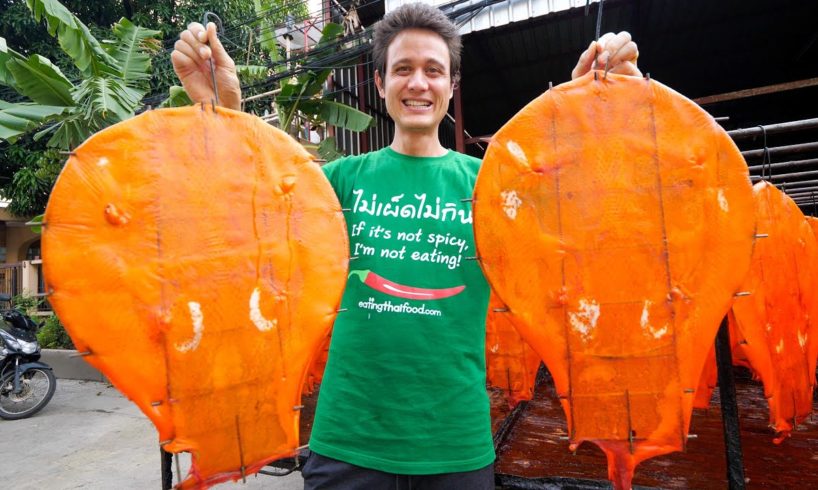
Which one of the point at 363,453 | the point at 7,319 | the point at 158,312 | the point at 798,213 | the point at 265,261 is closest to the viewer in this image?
the point at 158,312

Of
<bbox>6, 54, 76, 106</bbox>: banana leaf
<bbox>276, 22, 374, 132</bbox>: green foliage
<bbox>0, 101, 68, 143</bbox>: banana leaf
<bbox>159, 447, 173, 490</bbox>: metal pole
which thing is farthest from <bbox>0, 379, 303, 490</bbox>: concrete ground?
<bbox>276, 22, 374, 132</bbox>: green foliage

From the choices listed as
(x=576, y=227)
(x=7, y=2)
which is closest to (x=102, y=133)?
(x=576, y=227)

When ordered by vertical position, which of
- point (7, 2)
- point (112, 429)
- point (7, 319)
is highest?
point (7, 2)

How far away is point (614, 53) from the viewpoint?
139cm

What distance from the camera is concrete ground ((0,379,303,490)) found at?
431 cm

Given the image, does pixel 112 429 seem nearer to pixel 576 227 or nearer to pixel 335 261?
pixel 335 261

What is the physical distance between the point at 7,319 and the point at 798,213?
8.92m

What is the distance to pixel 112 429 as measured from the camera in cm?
569

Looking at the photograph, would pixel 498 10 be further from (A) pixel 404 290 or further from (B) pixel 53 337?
(B) pixel 53 337

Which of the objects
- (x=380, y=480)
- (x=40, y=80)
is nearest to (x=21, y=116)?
(x=40, y=80)

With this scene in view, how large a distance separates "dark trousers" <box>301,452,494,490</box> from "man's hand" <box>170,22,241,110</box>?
1.15 meters

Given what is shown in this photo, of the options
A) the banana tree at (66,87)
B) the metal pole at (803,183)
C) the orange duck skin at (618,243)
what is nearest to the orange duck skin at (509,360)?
the orange duck skin at (618,243)

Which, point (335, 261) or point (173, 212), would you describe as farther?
point (335, 261)

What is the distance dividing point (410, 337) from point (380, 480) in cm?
42
